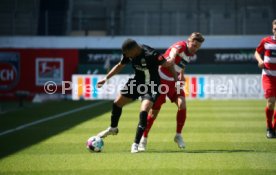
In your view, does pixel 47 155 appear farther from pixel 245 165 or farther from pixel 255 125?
pixel 255 125

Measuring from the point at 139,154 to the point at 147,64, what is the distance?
1482 millimetres

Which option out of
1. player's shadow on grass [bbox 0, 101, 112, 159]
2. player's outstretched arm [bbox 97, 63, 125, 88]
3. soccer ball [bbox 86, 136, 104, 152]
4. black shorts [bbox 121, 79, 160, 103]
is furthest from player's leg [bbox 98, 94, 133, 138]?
player's shadow on grass [bbox 0, 101, 112, 159]

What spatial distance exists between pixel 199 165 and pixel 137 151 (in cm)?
177

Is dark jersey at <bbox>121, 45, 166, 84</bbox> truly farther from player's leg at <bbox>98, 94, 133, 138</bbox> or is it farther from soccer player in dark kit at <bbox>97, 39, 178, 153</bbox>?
player's leg at <bbox>98, 94, 133, 138</bbox>

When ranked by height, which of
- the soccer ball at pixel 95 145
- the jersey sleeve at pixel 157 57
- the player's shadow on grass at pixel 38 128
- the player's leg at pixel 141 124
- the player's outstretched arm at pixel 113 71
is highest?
the jersey sleeve at pixel 157 57

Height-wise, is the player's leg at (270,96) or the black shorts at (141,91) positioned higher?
the black shorts at (141,91)

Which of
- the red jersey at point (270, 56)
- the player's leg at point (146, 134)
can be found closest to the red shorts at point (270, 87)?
the red jersey at point (270, 56)

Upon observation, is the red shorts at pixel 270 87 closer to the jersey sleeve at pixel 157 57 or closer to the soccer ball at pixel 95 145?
the jersey sleeve at pixel 157 57

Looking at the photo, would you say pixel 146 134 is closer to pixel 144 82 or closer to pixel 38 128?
pixel 144 82

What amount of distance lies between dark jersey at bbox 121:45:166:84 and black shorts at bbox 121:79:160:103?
84 millimetres

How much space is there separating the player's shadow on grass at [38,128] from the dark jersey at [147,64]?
2.60 m

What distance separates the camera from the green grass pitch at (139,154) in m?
9.16

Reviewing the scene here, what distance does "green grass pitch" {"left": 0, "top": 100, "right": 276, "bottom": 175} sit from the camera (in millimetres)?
9156

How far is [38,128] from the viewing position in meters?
16.0
